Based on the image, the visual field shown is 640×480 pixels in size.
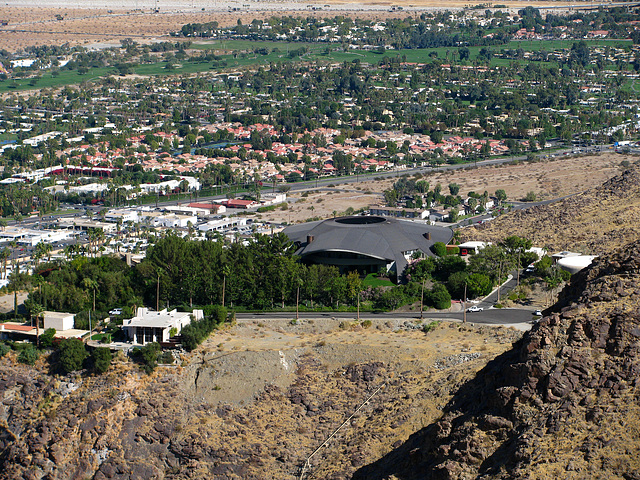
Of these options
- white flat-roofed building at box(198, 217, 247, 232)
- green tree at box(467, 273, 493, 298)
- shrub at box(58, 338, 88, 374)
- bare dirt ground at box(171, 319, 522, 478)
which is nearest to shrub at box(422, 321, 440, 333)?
bare dirt ground at box(171, 319, 522, 478)

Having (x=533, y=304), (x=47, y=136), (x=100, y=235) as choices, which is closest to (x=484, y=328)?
(x=533, y=304)

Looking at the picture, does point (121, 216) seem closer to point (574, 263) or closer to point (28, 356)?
point (28, 356)

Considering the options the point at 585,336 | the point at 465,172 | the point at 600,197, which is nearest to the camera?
the point at 585,336

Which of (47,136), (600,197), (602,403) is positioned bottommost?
(47,136)

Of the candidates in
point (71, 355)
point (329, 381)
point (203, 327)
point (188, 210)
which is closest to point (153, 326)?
point (203, 327)

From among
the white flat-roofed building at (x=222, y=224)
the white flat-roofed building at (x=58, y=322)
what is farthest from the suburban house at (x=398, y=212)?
the white flat-roofed building at (x=58, y=322)

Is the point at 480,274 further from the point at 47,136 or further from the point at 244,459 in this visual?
the point at 47,136

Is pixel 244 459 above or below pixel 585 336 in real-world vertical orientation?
below
